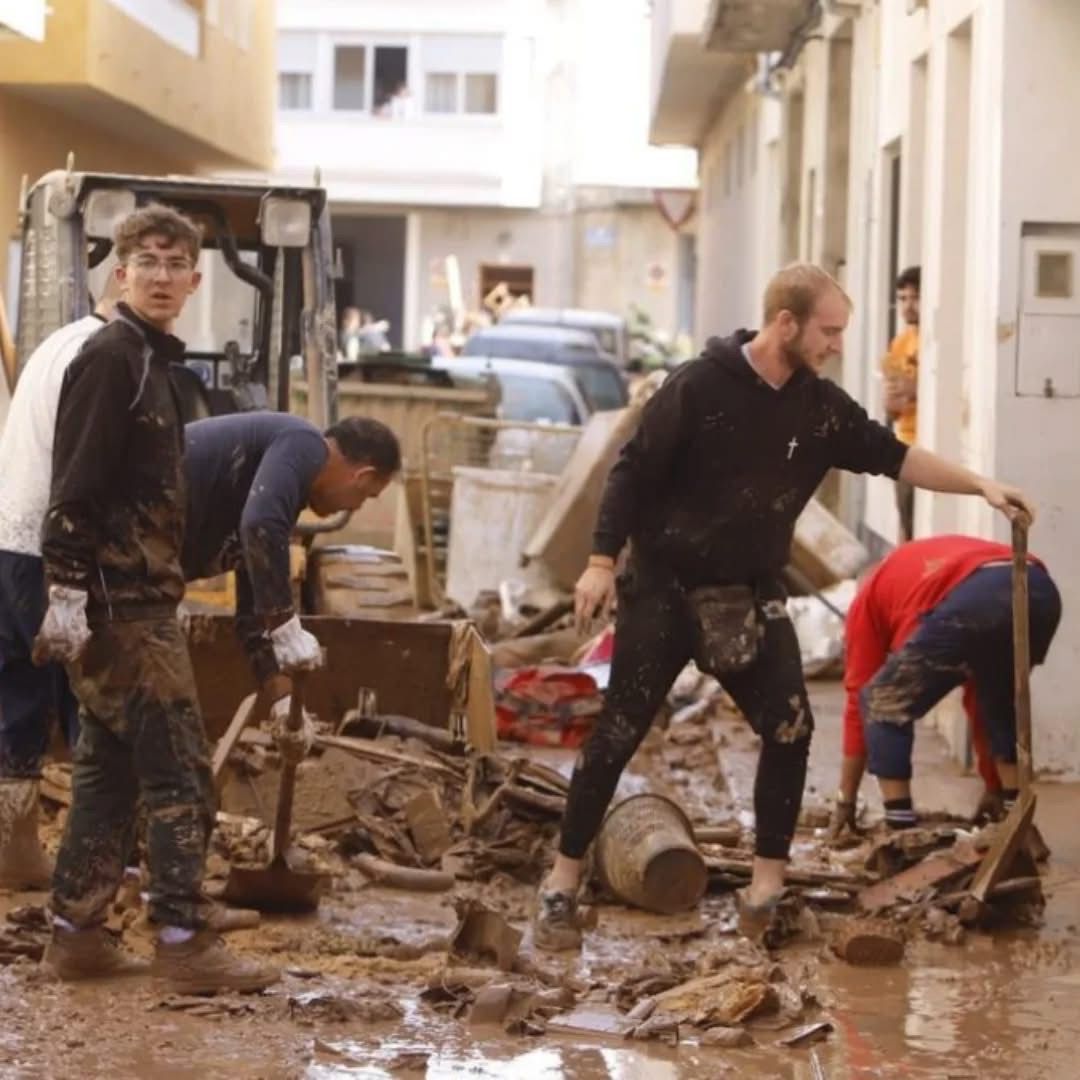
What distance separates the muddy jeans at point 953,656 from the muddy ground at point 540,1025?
29.0 inches

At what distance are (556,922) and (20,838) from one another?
1.58m

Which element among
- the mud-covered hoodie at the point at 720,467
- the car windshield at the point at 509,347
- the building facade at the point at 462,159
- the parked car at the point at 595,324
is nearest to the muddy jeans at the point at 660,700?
the mud-covered hoodie at the point at 720,467

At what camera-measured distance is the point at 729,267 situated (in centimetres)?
2966

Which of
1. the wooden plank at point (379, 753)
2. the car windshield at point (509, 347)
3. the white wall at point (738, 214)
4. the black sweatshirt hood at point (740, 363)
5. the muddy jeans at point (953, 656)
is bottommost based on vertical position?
the wooden plank at point (379, 753)

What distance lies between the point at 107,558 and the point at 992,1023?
2.43 meters

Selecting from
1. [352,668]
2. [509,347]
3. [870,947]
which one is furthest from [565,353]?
[870,947]

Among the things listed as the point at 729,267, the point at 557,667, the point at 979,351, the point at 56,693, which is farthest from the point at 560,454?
the point at 729,267

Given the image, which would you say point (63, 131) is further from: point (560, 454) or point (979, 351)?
A: point (979, 351)

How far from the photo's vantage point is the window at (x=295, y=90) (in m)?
51.0

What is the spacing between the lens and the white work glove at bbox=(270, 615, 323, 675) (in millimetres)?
6875

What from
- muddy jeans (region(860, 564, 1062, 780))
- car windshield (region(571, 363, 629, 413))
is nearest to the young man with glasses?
muddy jeans (region(860, 564, 1062, 780))

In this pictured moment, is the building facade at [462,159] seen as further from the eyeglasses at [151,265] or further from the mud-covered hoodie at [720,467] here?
the eyeglasses at [151,265]

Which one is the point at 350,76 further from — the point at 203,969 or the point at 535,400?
the point at 203,969

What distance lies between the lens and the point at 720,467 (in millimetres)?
7246
